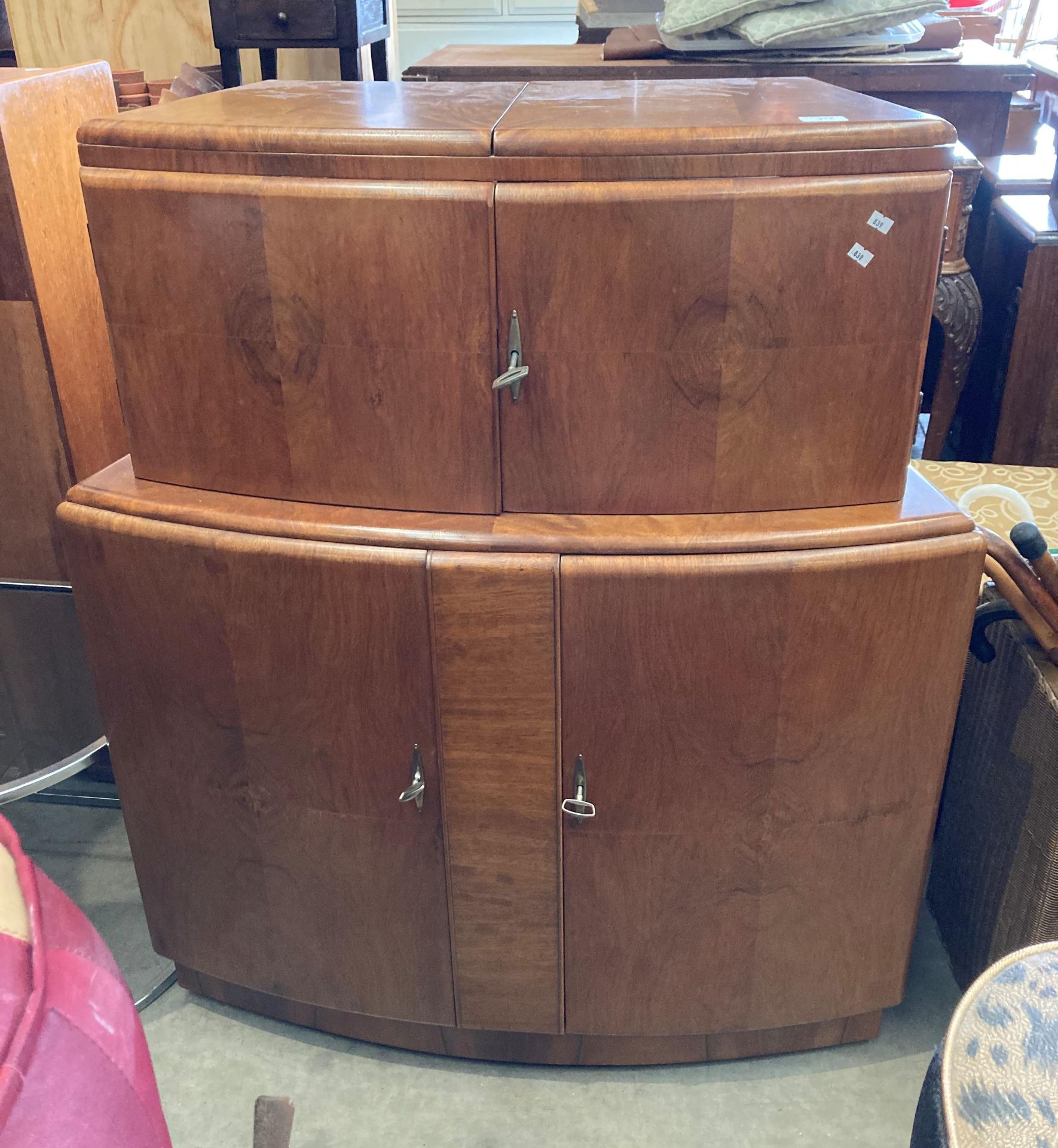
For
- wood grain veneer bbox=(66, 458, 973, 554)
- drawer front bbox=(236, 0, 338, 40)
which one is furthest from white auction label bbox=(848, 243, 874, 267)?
drawer front bbox=(236, 0, 338, 40)

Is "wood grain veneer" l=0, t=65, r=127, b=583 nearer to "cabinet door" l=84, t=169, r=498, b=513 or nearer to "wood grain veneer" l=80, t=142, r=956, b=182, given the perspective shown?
"cabinet door" l=84, t=169, r=498, b=513

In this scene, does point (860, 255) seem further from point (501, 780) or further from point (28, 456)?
point (28, 456)

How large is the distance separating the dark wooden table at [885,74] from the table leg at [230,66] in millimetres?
465

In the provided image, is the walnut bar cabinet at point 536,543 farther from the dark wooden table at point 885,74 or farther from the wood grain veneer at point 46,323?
the dark wooden table at point 885,74

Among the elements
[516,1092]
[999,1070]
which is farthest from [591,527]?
[516,1092]

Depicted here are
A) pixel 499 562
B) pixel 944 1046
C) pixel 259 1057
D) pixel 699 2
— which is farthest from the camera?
pixel 699 2

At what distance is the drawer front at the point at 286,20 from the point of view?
1867 mm

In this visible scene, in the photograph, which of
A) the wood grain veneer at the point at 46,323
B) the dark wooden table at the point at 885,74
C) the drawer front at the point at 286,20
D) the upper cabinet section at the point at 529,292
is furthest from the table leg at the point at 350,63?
the upper cabinet section at the point at 529,292

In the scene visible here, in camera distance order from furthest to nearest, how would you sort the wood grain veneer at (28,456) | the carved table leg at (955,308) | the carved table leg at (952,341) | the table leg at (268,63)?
the table leg at (268,63), the carved table leg at (952,341), the carved table leg at (955,308), the wood grain veneer at (28,456)

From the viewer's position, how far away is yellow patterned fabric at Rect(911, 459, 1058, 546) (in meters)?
1.32

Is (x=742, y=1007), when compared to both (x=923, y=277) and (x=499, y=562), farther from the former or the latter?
(x=923, y=277)

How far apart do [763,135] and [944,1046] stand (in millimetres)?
627

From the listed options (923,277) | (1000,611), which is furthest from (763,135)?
(1000,611)

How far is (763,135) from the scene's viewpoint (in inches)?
31.3
